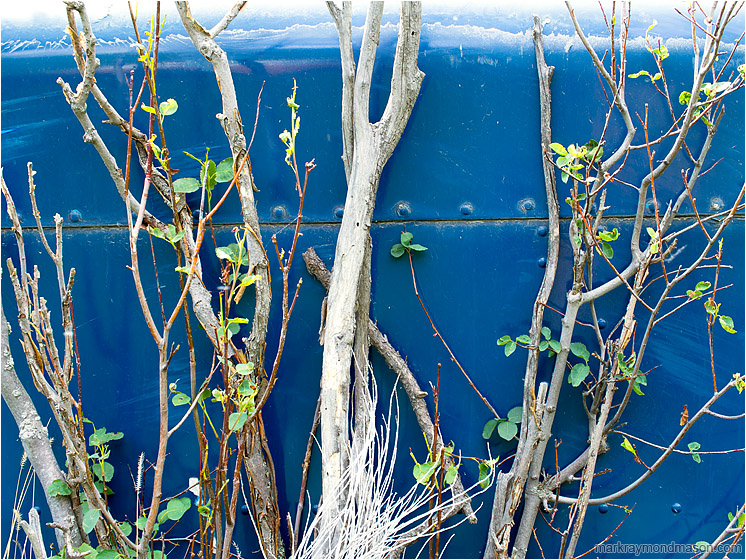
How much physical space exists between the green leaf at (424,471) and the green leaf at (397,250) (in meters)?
0.61

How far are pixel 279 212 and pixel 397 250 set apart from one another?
383mm

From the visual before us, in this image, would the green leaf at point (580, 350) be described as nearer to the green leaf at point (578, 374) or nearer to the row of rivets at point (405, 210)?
the green leaf at point (578, 374)

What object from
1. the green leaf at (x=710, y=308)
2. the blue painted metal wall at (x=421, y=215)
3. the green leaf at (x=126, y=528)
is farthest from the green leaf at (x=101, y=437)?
the green leaf at (x=710, y=308)

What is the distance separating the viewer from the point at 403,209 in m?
1.73

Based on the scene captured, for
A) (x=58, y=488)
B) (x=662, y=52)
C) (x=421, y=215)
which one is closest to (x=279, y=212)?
(x=421, y=215)

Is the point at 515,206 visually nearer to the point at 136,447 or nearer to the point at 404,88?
the point at 404,88

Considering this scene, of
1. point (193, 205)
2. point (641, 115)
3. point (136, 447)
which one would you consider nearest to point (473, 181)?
point (641, 115)

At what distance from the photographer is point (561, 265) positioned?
1733 millimetres

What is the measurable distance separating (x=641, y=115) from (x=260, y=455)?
5.12ft

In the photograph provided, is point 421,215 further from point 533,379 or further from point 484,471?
point 484,471

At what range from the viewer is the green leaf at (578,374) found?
165cm

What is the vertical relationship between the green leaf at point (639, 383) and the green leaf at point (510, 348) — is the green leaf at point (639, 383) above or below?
below

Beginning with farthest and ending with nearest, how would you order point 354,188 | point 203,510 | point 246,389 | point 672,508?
point 672,508 < point 354,188 < point 203,510 < point 246,389

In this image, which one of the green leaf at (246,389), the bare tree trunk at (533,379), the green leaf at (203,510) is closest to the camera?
the green leaf at (246,389)
